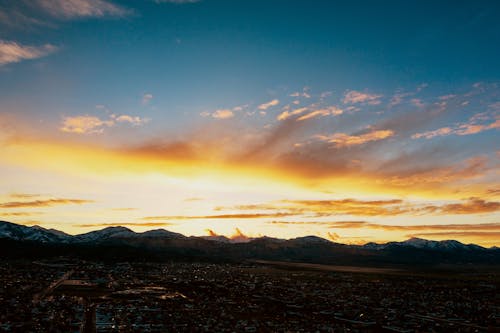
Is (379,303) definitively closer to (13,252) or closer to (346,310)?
(346,310)

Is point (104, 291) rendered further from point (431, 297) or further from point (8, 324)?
point (431, 297)

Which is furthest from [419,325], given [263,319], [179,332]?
[179,332]

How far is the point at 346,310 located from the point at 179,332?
24437 mm

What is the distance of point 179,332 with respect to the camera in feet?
113

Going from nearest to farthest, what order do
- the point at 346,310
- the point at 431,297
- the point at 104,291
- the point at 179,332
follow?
the point at 179,332, the point at 346,310, the point at 104,291, the point at 431,297

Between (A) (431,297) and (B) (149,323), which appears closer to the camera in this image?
(B) (149,323)

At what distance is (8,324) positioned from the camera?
115 feet

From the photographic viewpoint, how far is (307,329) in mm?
37812

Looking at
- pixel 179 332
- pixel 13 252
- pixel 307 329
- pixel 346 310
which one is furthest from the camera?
pixel 13 252

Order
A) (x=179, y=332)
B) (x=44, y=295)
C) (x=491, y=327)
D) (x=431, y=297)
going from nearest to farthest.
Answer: (x=179, y=332) → (x=491, y=327) → (x=44, y=295) → (x=431, y=297)

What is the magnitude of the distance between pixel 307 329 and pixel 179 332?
39.0 ft

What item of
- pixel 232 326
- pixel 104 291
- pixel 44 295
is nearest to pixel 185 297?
pixel 104 291

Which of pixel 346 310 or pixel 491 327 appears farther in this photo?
pixel 346 310

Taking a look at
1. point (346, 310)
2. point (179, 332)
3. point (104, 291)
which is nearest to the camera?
point (179, 332)
